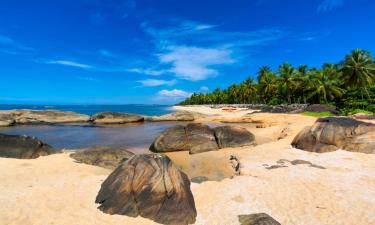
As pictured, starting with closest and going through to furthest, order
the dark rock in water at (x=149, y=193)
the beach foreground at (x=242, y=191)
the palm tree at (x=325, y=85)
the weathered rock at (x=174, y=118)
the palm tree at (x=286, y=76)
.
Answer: the beach foreground at (x=242, y=191) → the dark rock in water at (x=149, y=193) → the weathered rock at (x=174, y=118) → the palm tree at (x=325, y=85) → the palm tree at (x=286, y=76)

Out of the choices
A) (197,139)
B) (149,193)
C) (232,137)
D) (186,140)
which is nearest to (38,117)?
(186,140)

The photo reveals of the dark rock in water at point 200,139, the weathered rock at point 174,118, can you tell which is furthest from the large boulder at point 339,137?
the weathered rock at point 174,118

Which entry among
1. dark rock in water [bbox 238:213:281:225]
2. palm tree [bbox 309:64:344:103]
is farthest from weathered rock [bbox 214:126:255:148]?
palm tree [bbox 309:64:344:103]

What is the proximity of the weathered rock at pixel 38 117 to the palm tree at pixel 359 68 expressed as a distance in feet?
161

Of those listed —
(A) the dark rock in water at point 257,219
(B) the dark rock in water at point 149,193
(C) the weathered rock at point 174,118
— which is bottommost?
(A) the dark rock in water at point 257,219

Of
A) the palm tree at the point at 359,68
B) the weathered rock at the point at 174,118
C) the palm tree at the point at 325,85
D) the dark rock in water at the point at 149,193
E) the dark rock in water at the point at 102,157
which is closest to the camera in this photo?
the dark rock in water at the point at 149,193

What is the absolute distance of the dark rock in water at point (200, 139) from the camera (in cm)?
1764

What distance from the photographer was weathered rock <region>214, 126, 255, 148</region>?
59.9 ft

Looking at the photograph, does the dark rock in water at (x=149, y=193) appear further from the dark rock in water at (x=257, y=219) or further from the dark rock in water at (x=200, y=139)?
the dark rock in water at (x=200, y=139)

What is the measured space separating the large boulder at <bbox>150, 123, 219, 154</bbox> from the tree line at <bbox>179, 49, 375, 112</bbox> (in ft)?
128

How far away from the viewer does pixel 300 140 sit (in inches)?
655

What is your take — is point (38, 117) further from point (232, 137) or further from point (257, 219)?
point (257, 219)

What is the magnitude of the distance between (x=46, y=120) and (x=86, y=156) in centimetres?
3297

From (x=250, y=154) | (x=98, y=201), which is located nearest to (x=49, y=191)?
(x=98, y=201)
